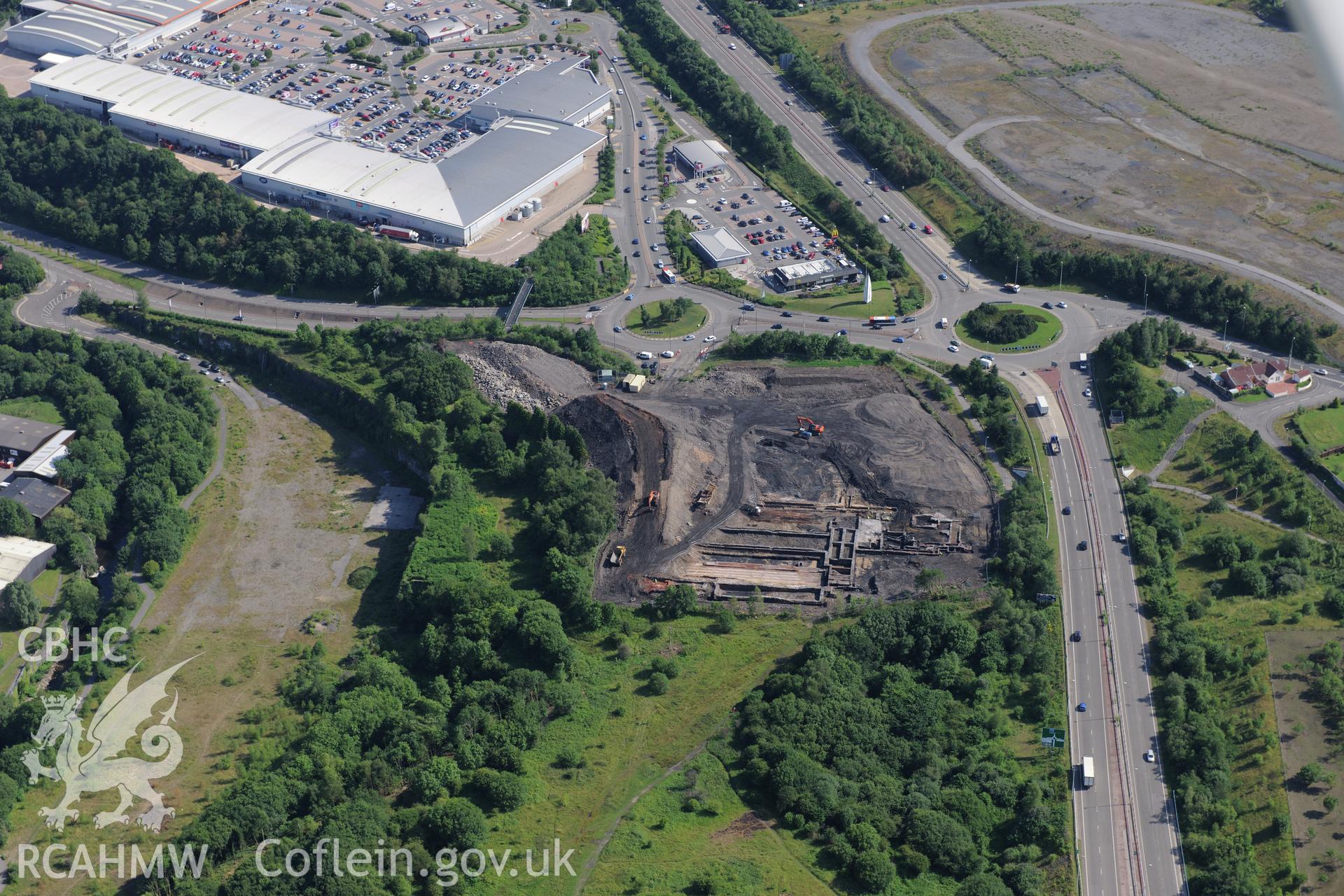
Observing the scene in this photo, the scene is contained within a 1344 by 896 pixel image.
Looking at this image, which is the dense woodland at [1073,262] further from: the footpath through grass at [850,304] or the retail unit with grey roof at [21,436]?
the retail unit with grey roof at [21,436]

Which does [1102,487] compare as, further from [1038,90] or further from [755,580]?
[1038,90]

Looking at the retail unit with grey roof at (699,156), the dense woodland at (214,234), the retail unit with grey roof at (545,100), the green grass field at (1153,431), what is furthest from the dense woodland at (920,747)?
the retail unit with grey roof at (545,100)

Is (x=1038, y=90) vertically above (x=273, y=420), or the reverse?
(x=1038, y=90)

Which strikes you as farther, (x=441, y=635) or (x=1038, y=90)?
(x=1038, y=90)

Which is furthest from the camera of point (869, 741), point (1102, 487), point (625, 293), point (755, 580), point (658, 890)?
point (625, 293)

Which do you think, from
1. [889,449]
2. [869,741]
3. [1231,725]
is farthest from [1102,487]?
[869,741]

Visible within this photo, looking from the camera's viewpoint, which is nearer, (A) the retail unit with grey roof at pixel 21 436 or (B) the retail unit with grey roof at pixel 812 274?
(A) the retail unit with grey roof at pixel 21 436

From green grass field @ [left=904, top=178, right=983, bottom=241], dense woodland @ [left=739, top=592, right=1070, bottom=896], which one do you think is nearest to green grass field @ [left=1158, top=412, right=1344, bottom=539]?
dense woodland @ [left=739, top=592, right=1070, bottom=896]

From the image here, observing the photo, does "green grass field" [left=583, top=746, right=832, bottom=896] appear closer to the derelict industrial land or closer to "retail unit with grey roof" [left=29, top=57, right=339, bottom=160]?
the derelict industrial land
